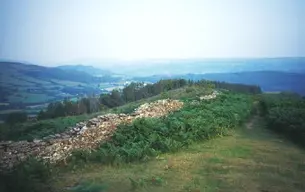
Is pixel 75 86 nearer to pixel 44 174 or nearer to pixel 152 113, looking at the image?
pixel 152 113

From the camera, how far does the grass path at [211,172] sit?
8.05m

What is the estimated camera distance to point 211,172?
9.26 meters

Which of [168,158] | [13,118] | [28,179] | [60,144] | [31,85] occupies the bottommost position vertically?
[13,118]

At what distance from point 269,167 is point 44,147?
26.5 ft

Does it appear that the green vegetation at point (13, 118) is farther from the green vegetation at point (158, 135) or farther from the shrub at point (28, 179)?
the shrub at point (28, 179)

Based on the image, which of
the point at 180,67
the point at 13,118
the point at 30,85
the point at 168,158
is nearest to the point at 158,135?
the point at 168,158

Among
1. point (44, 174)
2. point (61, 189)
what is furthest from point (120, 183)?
point (44, 174)

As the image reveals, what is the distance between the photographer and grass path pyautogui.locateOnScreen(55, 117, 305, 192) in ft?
26.4

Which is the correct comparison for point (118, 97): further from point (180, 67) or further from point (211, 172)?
point (180, 67)

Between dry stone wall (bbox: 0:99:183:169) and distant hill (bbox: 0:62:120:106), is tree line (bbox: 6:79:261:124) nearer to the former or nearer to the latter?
distant hill (bbox: 0:62:120:106)

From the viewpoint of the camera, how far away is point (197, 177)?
8.80 meters

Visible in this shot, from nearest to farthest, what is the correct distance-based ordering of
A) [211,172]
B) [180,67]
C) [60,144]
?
[211,172] < [60,144] < [180,67]

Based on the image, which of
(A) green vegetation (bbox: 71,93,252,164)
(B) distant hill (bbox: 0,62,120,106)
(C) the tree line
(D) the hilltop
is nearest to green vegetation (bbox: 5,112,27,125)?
(B) distant hill (bbox: 0,62,120,106)

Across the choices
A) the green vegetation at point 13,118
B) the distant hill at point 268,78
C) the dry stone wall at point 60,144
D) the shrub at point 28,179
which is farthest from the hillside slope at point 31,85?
the distant hill at point 268,78
